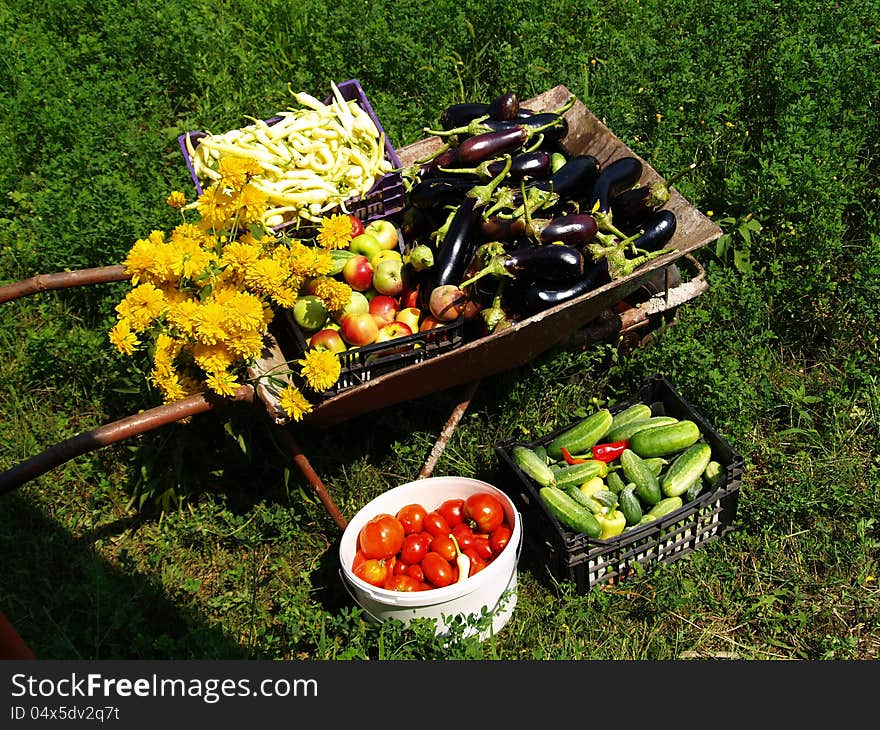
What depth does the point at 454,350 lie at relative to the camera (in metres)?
3.96

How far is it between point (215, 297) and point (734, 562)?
2.84 meters

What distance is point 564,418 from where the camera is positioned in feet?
16.5

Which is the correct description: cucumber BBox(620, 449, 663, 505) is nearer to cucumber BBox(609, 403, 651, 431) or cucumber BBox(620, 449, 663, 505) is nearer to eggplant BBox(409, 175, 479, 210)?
cucumber BBox(609, 403, 651, 431)

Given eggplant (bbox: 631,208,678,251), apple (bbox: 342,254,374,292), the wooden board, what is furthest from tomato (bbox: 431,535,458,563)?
eggplant (bbox: 631,208,678,251)

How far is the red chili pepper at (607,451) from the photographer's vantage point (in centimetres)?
448

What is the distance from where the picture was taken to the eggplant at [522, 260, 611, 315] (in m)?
4.22

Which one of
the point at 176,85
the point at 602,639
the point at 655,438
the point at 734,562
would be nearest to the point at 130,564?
the point at 602,639

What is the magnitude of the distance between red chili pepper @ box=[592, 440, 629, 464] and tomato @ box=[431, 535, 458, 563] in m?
0.92

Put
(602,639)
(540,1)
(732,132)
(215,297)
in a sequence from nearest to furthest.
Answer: (215,297)
(602,639)
(732,132)
(540,1)

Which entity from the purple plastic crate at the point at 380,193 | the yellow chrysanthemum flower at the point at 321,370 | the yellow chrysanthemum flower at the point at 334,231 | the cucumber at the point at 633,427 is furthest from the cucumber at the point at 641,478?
the purple plastic crate at the point at 380,193

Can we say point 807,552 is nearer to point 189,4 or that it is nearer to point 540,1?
point 540,1

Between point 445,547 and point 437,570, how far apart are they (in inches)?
5.3

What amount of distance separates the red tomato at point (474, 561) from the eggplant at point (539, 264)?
126 cm

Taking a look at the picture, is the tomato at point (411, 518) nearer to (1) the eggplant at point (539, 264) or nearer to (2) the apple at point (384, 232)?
(1) the eggplant at point (539, 264)
